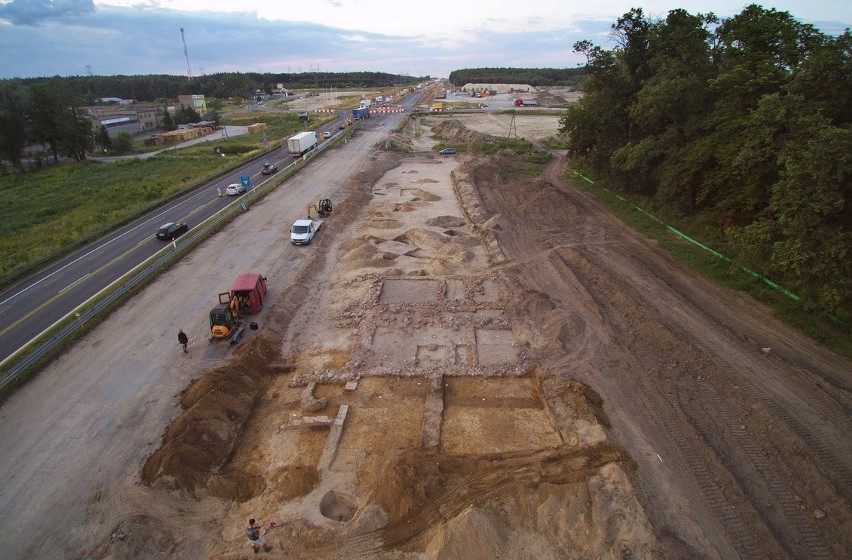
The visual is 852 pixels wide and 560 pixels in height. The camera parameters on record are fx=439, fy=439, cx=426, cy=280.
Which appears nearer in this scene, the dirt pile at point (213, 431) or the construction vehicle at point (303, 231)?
the dirt pile at point (213, 431)

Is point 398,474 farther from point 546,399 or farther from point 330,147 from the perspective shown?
point 330,147

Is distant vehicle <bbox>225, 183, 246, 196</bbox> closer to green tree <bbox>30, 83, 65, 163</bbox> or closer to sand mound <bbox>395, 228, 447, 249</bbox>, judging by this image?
sand mound <bbox>395, 228, 447, 249</bbox>

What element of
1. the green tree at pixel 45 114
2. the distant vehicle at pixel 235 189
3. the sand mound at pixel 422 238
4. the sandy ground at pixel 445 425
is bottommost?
the sandy ground at pixel 445 425

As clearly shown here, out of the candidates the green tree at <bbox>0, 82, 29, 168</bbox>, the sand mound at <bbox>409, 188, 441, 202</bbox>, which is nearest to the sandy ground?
the sand mound at <bbox>409, 188, 441, 202</bbox>

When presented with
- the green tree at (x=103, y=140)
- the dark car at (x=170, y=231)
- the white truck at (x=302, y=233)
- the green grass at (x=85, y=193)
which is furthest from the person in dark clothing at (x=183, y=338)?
the green tree at (x=103, y=140)

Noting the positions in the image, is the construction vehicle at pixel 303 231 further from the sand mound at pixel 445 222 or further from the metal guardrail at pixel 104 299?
the sand mound at pixel 445 222

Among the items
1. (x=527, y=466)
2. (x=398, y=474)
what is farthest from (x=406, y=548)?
(x=527, y=466)

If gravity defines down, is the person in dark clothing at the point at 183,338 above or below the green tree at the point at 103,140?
below
